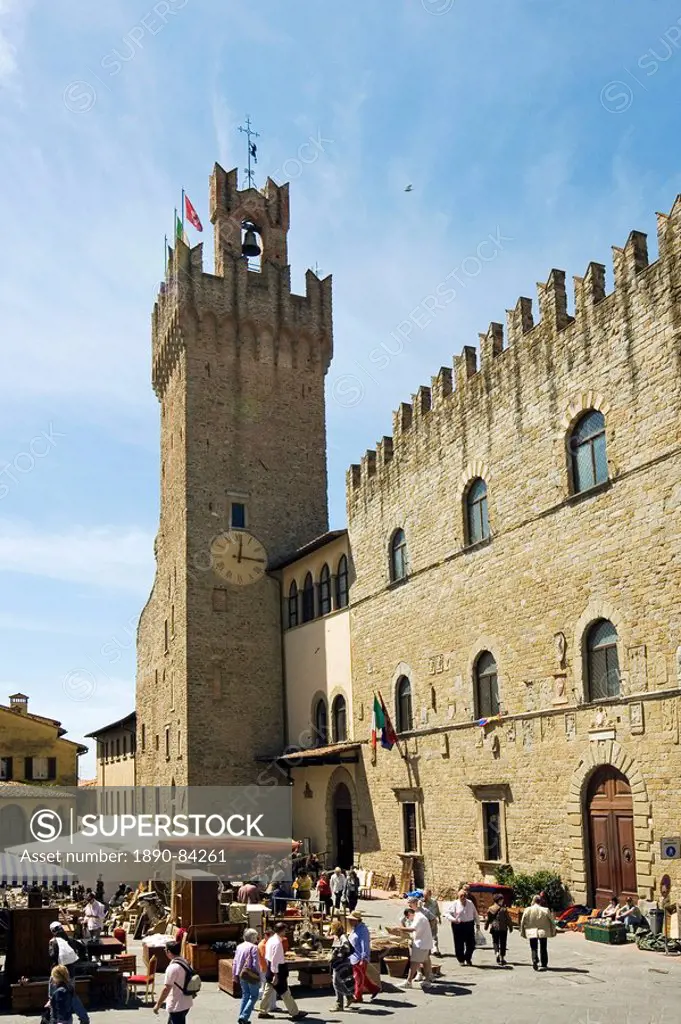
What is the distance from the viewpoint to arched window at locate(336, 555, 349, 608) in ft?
100

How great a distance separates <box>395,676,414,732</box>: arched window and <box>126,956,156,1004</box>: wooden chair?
1175cm

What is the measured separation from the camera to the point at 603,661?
19109mm

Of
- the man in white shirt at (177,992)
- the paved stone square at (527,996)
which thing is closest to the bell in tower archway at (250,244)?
the paved stone square at (527,996)

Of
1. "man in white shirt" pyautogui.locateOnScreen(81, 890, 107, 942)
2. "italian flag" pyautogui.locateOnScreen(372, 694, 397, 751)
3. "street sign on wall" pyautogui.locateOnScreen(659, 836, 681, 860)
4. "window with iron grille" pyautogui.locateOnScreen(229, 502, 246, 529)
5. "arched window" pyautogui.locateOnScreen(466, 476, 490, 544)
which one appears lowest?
"man in white shirt" pyautogui.locateOnScreen(81, 890, 107, 942)

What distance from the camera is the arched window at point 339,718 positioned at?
30.1 metres

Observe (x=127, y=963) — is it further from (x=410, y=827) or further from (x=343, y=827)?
(x=343, y=827)

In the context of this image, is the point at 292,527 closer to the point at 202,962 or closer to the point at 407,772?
the point at 407,772

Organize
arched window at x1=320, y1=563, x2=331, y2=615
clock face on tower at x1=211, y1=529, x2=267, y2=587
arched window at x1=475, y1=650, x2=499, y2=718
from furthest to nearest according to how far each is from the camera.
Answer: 1. clock face on tower at x1=211, y1=529, x2=267, y2=587
2. arched window at x1=320, y1=563, x2=331, y2=615
3. arched window at x1=475, y1=650, x2=499, y2=718

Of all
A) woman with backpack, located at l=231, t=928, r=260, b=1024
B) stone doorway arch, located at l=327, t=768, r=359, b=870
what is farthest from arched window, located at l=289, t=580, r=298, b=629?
woman with backpack, located at l=231, t=928, r=260, b=1024

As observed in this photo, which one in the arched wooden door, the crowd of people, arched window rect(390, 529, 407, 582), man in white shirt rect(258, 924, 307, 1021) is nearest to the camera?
the crowd of people

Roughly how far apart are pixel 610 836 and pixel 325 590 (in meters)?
14.9

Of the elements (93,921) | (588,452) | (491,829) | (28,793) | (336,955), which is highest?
(588,452)

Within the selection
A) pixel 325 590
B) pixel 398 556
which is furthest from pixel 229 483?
pixel 398 556

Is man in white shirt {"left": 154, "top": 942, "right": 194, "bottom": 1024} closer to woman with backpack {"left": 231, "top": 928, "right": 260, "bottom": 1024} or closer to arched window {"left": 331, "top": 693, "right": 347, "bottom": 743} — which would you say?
woman with backpack {"left": 231, "top": 928, "right": 260, "bottom": 1024}
